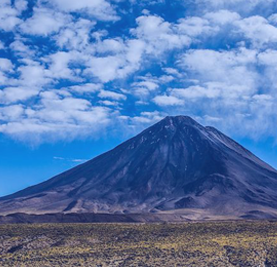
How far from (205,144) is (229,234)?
468 ft

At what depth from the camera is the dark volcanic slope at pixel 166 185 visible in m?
145

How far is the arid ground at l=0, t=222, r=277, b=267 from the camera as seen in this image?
141 feet

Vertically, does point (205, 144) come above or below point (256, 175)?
above

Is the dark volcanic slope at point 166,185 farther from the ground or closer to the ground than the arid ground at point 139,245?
farther from the ground

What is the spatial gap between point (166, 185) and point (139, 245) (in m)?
120

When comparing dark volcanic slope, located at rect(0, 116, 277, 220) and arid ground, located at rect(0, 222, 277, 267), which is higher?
dark volcanic slope, located at rect(0, 116, 277, 220)

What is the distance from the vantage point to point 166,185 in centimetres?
16800

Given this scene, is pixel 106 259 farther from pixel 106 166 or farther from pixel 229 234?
pixel 106 166

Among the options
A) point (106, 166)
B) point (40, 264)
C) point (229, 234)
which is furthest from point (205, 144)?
point (40, 264)

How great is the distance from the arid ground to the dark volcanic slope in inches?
3163

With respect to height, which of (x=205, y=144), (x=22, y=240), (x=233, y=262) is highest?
(x=205, y=144)

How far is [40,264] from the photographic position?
140 feet

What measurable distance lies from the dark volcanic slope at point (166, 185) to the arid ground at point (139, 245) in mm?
80348

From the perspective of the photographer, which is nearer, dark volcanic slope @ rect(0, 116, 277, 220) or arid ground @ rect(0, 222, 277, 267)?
arid ground @ rect(0, 222, 277, 267)
